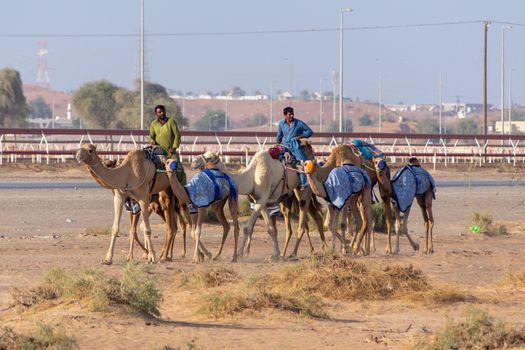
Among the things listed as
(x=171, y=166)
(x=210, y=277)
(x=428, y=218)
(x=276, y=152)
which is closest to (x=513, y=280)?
(x=210, y=277)

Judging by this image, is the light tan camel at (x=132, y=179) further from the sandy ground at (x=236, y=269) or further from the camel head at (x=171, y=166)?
the sandy ground at (x=236, y=269)

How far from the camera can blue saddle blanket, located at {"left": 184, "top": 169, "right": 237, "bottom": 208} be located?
1855 cm

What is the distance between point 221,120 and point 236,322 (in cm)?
17577

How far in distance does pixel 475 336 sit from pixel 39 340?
12.6ft

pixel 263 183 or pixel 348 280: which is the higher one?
pixel 263 183

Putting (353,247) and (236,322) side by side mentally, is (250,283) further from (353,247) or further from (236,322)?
(353,247)

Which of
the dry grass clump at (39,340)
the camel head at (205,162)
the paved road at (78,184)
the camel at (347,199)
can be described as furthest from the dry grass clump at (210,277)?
the paved road at (78,184)

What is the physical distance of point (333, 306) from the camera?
15.5 m

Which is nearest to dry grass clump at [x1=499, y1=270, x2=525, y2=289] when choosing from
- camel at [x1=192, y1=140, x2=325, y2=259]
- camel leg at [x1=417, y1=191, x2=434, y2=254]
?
camel at [x1=192, y1=140, x2=325, y2=259]

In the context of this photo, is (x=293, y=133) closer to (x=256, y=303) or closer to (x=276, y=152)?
(x=276, y=152)

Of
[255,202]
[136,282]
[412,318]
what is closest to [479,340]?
[412,318]

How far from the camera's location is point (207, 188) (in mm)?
18625

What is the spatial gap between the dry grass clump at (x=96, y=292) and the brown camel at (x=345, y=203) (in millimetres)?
5608

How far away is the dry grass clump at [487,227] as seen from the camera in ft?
86.6
